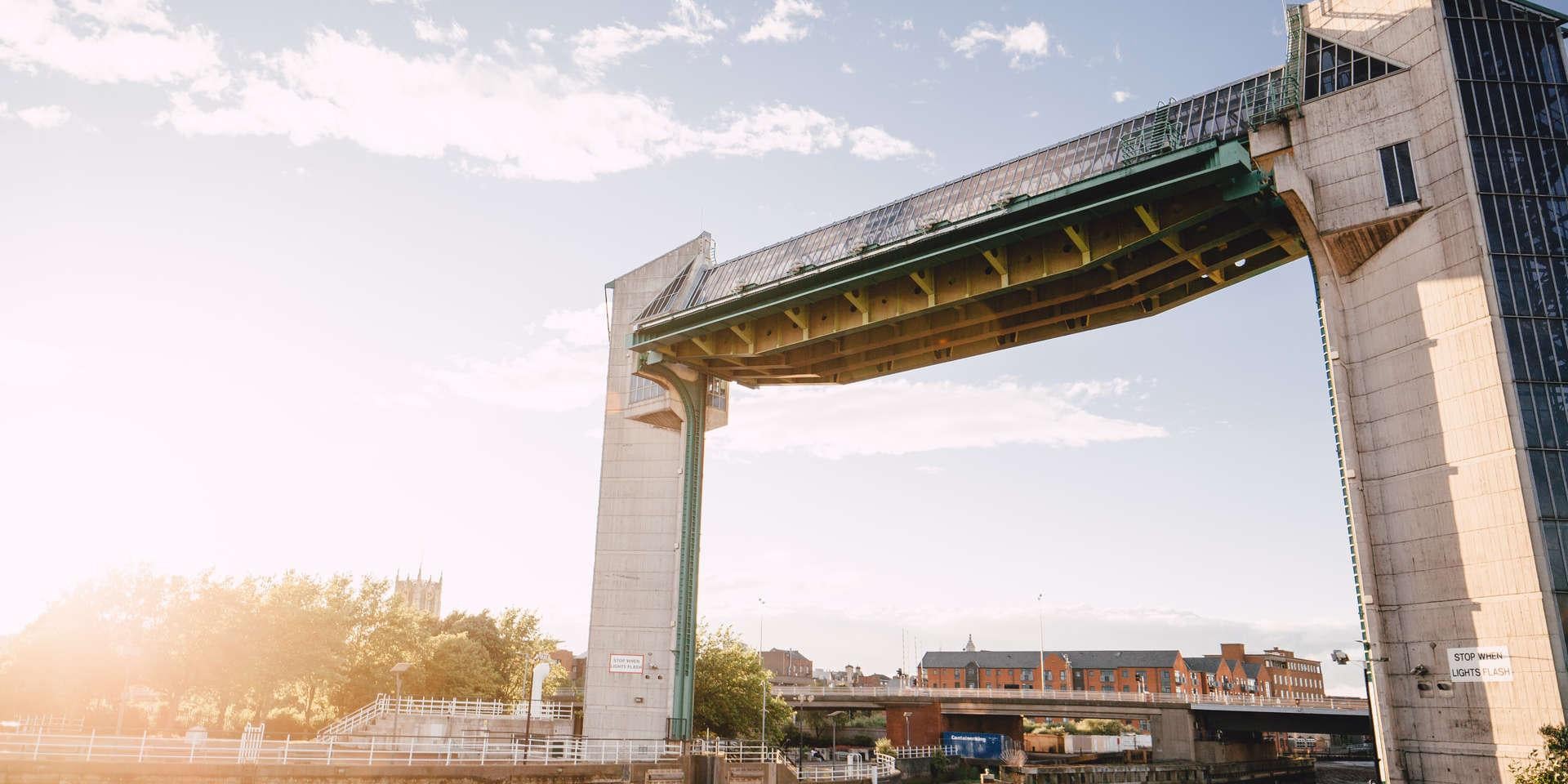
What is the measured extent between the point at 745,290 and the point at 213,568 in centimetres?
3324

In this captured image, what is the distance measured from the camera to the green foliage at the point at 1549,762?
77.9 feet

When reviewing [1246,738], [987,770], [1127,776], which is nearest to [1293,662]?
[1246,738]

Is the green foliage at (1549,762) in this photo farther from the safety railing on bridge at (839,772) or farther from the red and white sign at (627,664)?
the red and white sign at (627,664)

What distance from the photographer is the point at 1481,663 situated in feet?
87.0

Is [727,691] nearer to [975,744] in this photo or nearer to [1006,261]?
[975,744]

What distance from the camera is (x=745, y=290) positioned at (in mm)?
46844

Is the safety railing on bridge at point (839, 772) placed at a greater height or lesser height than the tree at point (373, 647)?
lesser

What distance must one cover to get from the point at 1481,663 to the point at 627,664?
3587 centimetres

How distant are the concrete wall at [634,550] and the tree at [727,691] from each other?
1234cm

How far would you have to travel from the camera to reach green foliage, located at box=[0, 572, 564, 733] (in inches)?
1892

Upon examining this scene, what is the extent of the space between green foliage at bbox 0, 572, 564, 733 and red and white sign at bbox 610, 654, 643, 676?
57.3 feet

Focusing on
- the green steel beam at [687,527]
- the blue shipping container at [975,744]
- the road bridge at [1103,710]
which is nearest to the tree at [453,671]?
the green steel beam at [687,527]

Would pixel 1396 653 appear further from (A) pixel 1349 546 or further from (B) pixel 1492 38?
(B) pixel 1492 38

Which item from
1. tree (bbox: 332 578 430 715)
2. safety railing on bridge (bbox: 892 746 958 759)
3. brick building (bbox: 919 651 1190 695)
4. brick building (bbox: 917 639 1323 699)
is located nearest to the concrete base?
tree (bbox: 332 578 430 715)
